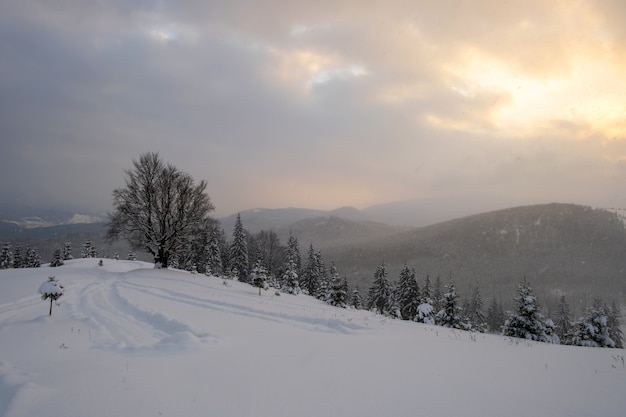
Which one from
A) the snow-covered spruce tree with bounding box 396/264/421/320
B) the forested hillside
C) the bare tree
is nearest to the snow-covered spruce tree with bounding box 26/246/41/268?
the bare tree

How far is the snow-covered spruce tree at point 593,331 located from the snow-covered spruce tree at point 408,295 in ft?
53.8

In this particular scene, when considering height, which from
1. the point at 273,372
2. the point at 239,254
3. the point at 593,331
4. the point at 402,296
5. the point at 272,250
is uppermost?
the point at 273,372

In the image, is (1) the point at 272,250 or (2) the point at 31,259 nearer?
(2) the point at 31,259

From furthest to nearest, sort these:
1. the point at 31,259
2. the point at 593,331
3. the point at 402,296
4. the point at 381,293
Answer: the point at 31,259 < the point at 381,293 < the point at 402,296 < the point at 593,331

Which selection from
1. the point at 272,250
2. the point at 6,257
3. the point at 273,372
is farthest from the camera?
the point at 272,250

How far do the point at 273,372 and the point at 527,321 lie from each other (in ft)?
93.7

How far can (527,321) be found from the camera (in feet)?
86.2

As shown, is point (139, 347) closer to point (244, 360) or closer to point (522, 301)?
point (244, 360)

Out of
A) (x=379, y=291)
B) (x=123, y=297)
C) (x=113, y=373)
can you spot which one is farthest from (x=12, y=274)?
(x=379, y=291)

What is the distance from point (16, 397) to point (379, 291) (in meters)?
46.5

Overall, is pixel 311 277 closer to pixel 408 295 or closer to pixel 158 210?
pixel 408 295

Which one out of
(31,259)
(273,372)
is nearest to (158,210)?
(273,372)

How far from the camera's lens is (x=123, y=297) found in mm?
15664

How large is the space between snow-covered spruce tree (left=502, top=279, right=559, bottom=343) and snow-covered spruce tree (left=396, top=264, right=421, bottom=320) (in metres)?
13.3
